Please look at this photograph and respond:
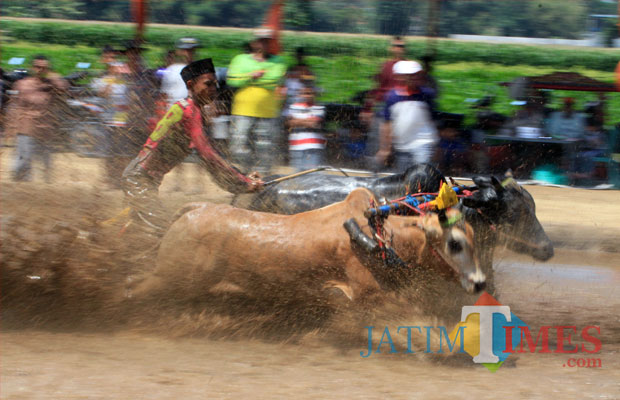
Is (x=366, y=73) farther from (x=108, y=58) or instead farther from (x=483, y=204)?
(x=483, y=204)

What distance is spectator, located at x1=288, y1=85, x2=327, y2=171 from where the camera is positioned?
7.55 metres

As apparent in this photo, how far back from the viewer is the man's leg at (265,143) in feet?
23.8

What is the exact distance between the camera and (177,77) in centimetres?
797

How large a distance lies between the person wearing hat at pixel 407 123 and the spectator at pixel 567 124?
254 centimetres

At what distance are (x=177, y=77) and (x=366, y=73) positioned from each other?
18.6 feet

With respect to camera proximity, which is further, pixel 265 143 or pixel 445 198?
pixel 265 143

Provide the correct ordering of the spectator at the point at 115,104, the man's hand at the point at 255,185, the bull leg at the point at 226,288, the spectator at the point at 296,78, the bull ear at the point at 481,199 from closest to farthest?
the bull ear at the point at 481,199
the bull leg at the point at 226,288
the man's hand at the point at 255,185
the spectator at the point at 115,104
the spectator at the point at 296,78

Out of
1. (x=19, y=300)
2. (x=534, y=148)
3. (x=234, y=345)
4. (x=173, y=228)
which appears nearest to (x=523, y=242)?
(x=234, y=345)

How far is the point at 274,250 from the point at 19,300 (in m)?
1.95

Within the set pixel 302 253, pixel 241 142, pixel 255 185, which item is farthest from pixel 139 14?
pixel 302 253

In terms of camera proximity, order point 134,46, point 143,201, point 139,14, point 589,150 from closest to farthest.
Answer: point 143,201 < point 134,46 < point 139,14 < point 589,150

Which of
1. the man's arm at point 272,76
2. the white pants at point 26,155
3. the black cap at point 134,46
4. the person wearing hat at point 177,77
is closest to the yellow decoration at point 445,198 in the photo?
the man's arm at point 272,76

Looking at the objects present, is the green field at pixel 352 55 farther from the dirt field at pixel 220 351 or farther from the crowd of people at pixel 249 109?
the dirt field at pixel 220 351

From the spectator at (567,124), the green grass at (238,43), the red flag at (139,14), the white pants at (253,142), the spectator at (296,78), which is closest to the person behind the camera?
the white pants at (253,142)
